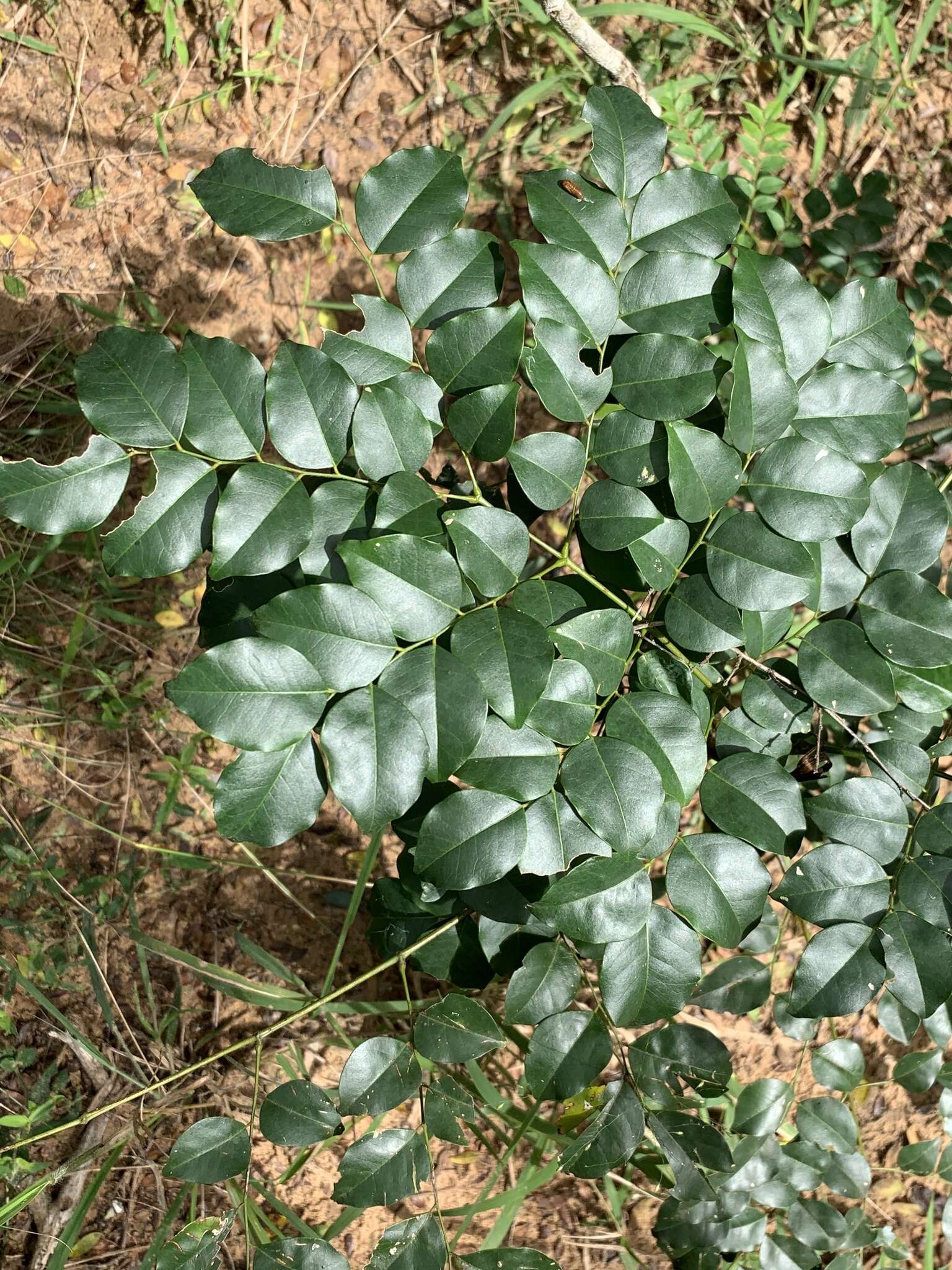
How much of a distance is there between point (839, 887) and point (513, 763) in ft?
1.26

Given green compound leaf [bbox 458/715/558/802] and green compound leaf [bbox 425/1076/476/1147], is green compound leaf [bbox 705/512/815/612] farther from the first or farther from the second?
green compound leaf [bbox 425/1076/476/1147]

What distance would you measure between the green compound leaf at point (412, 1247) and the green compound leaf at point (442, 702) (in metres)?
0.55

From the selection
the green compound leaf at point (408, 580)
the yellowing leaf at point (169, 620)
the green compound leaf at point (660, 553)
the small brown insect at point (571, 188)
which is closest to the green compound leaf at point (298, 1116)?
the green compound leaf at point (408, 580)

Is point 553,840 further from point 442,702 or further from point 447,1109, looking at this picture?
point 447,1109

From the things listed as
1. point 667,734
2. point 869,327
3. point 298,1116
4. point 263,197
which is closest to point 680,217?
point 869,327

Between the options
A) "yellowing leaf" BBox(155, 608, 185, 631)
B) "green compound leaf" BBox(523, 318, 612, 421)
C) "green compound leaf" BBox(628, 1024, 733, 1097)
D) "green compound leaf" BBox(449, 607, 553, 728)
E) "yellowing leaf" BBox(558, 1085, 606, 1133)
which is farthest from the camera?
"yellowing leaf" BBox(155, 608, 185, 631)

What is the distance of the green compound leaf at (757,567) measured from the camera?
98 cm

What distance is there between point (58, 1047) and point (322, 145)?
2.00m

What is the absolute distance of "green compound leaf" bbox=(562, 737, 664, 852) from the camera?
916mm

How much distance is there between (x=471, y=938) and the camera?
1.28 meters

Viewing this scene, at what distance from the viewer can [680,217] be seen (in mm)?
1066

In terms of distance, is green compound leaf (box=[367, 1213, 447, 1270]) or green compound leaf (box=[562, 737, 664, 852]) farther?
green compound leaf (box=[367, 1213, 447, 1270])

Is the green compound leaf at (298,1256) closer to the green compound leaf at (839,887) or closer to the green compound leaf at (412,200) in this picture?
the green compound leaf at (839,887)

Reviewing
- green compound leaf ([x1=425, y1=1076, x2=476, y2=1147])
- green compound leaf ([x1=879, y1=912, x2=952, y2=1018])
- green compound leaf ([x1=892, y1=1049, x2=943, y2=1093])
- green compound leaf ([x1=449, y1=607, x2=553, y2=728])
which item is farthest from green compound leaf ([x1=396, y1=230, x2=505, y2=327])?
green compound leaf ([x1=892, y1=1049, x2=943, y2=1093])
